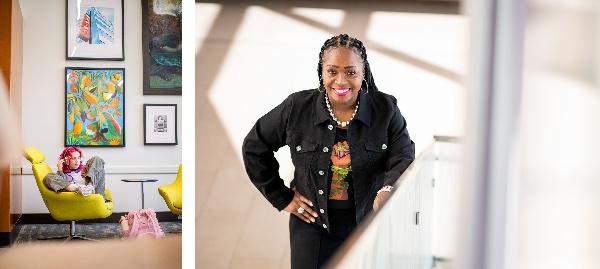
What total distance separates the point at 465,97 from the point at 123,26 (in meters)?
3.29

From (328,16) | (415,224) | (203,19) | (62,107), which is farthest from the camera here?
(62,107)

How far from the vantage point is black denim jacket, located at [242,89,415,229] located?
3160 mm

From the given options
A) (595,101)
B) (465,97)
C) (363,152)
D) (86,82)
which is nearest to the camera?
(595,101)

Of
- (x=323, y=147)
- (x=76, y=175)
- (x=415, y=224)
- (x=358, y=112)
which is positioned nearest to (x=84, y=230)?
(x=76, y=175)

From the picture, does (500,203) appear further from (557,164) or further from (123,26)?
(123,26)

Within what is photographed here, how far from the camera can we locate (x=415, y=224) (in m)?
2.71

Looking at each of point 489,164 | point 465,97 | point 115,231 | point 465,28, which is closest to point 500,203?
point 489,164

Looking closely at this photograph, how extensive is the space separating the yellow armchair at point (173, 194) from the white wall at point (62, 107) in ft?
0.11

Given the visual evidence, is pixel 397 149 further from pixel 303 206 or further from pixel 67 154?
pixel 67 154

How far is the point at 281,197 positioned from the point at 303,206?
0.11m

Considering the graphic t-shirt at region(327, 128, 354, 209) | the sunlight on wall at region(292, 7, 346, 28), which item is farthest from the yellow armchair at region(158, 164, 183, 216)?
the sunlight on wall at region(292, 7, 346, 28)

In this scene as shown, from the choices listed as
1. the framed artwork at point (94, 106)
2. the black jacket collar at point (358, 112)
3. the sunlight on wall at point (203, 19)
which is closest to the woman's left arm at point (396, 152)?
the black jacket collar at point (358, 112)

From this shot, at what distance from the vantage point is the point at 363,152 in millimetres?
3160

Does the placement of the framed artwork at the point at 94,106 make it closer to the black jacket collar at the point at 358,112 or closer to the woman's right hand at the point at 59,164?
the woman's right hand at the point at 59,164
